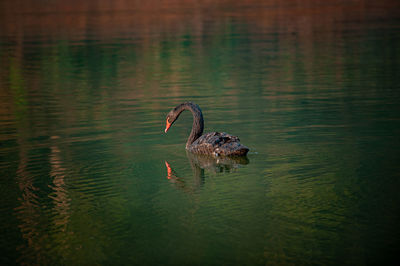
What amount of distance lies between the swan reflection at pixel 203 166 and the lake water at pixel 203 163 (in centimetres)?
3

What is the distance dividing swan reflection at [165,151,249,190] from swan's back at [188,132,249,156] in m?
0.09

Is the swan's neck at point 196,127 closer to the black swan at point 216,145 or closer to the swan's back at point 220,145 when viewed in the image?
the black swan at point 216,145

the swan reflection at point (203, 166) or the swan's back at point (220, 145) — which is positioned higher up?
the swan's back at point (220, 145)

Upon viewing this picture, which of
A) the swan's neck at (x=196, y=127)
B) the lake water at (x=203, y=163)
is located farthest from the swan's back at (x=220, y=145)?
the swan's neck at (x=196, y=127)

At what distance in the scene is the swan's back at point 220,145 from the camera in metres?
10.5

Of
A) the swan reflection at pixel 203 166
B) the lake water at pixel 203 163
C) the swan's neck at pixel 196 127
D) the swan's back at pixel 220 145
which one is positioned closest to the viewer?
the lake water at pixel 203 163

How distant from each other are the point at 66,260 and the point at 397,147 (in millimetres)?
5980

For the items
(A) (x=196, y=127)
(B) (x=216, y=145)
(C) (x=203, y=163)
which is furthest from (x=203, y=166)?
(A) (x=196, y=127)

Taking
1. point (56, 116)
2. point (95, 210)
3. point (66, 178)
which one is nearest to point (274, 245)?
point (95, 210)

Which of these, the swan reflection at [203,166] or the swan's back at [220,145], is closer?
the swan reflection at [203,166]

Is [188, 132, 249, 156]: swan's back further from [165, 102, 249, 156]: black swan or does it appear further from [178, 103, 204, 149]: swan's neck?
[178, 103, 204, 149]: swan's neck

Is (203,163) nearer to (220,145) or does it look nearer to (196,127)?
(220,145)

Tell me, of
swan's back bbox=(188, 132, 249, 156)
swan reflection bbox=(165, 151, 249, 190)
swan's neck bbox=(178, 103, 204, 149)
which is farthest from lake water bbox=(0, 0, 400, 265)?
swan's neck bbox=(178, 103, 204, 149)

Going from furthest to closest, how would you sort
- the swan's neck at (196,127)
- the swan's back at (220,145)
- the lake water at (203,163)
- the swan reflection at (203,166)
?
1. the swan's neck at (196,127)
2. the swan's back at (220,145)
3. the swan reflection at (203,166)
4. the lake water at (203,163)
